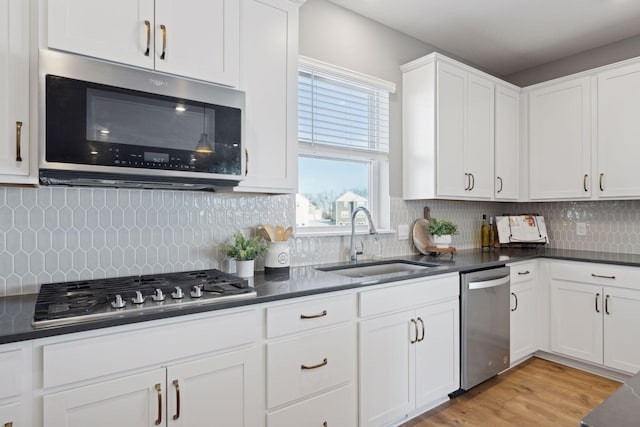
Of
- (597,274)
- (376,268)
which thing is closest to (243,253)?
(376,268)

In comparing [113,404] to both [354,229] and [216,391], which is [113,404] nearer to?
[216,391]

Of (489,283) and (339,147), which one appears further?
(339,147)

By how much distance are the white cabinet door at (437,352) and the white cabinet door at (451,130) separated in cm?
98

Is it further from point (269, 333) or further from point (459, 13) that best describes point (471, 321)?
point (459, 13)

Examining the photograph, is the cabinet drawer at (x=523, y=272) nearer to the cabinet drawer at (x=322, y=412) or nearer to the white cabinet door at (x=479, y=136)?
the white cabinet door at (x=479, y=136)

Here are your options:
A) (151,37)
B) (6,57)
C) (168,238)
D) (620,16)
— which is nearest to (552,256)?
(620,16)

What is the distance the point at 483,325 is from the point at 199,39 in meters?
2.47

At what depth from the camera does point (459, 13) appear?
2.85m

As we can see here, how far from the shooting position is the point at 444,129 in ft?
9.74

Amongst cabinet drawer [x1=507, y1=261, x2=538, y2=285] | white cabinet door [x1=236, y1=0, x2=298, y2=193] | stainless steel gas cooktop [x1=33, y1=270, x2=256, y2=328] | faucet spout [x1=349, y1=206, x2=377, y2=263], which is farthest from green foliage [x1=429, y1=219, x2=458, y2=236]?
stainless steel gas cooktop [x1=33, y1=270, x2=256, y2=328]

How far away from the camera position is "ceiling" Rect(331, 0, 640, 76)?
2.74 meters

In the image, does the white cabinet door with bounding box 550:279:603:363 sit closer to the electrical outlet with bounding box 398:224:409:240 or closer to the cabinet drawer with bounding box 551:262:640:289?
the cabinet drawer with bounding box 551:262:640:289

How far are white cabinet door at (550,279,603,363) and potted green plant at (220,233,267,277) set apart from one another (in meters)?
2.55

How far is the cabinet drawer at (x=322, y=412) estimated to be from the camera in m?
1.72
